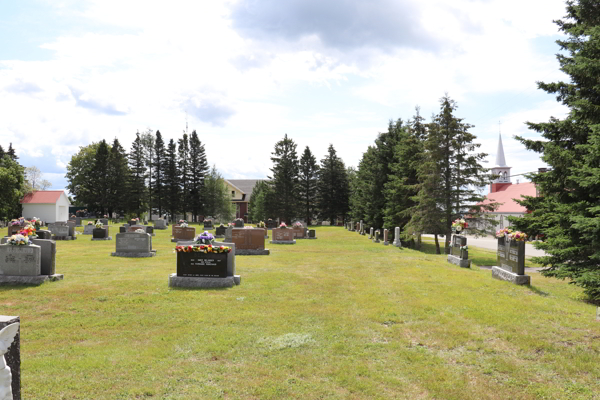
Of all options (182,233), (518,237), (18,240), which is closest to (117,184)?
(182,233)

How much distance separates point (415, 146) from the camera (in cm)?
2944

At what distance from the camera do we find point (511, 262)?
488 inches

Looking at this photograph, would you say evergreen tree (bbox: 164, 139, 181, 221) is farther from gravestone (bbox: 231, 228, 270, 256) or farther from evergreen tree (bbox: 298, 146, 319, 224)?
gravestone (bbox: 231, 228, 270, 256)

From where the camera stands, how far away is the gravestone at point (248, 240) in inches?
793

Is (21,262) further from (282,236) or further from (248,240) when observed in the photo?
(282,236)

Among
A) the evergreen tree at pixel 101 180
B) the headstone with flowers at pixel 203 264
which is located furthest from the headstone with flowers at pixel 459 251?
the evergreen tree at pixel 101 180

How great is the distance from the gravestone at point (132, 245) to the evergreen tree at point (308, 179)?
48381 millimetres

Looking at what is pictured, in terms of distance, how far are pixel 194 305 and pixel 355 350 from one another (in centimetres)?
420

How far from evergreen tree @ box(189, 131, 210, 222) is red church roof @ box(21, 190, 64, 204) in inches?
769

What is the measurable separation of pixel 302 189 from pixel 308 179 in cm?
247

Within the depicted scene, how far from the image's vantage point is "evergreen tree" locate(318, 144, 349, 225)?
6688 centimetres

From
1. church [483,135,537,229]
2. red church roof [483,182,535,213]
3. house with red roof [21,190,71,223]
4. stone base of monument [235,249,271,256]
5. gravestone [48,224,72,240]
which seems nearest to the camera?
stone base of monument [235,249,271,256]

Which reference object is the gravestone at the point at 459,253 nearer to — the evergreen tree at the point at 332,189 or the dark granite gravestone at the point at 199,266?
the dark granite gravestone at the point at 199,266

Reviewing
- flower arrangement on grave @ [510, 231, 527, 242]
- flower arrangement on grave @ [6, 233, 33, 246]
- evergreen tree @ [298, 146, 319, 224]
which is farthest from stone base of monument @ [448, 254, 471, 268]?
evergreen tree @ [298, 146, 319, 224]
